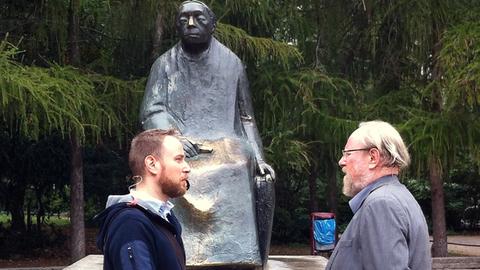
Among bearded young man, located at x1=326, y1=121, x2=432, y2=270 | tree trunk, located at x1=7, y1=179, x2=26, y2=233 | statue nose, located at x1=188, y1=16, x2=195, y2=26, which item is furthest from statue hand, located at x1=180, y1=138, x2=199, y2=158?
tree trunk, located at x1=7, y1=179, x2=26, y2=233

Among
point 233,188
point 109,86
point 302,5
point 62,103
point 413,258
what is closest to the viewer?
point 413,258

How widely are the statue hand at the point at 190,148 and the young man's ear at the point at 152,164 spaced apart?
3175 mm

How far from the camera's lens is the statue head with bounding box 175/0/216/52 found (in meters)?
6.18

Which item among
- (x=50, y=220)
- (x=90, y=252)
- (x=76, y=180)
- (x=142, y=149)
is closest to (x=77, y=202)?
(x=76, y=180)

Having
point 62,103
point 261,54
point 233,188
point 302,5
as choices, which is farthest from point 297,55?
point 233,188

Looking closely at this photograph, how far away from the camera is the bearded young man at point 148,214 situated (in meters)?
2.36

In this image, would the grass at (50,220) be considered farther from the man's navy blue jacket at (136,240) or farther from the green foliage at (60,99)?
the man's navy blue jacket at (136,240)

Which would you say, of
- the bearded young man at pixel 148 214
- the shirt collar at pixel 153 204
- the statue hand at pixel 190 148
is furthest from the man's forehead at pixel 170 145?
the statue hand at pixel 190 148

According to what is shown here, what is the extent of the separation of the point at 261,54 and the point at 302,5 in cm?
232

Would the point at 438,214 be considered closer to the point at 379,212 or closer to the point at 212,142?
the point at 212,142

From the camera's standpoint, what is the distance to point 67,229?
15.3 meters

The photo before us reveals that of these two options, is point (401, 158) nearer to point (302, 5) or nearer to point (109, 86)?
point (109, 86)

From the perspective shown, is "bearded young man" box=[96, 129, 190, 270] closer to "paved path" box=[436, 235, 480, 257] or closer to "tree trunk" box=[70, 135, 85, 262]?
"tree trunk" box=[70, 135, 85, 262]

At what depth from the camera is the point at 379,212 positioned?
2682 millimetres
